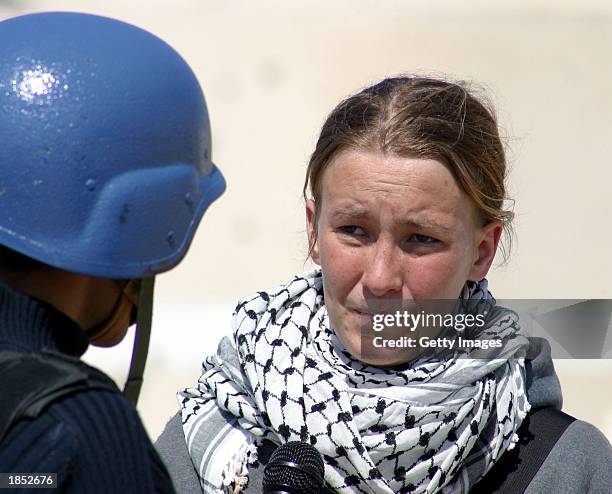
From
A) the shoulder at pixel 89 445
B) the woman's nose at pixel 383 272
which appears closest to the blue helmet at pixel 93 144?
the shoulder at pixel 89 445

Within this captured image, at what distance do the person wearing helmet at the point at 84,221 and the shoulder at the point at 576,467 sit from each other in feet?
3.26

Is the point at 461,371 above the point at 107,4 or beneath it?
beneath

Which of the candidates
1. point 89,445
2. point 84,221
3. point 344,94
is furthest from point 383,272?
point 344,94

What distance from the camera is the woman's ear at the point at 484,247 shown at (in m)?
2.28

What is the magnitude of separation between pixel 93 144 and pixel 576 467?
1283mm

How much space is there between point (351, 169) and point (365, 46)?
360 cm

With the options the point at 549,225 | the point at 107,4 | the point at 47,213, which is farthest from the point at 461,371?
the point at 107,4

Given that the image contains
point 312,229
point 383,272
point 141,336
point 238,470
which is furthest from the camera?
point 312,229

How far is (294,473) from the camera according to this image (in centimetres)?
189

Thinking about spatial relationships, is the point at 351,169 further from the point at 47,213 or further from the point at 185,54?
the point at 185,54

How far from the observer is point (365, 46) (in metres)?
5.73

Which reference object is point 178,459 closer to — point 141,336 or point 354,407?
point 354,407

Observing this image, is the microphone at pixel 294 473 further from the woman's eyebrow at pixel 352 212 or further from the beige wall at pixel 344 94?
the beige wall at pixel 344 94

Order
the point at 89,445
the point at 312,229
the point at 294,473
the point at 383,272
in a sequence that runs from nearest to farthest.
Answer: the point at 89,445 → the point at 294,473 → the point at 383,272 → the point at 312,229
